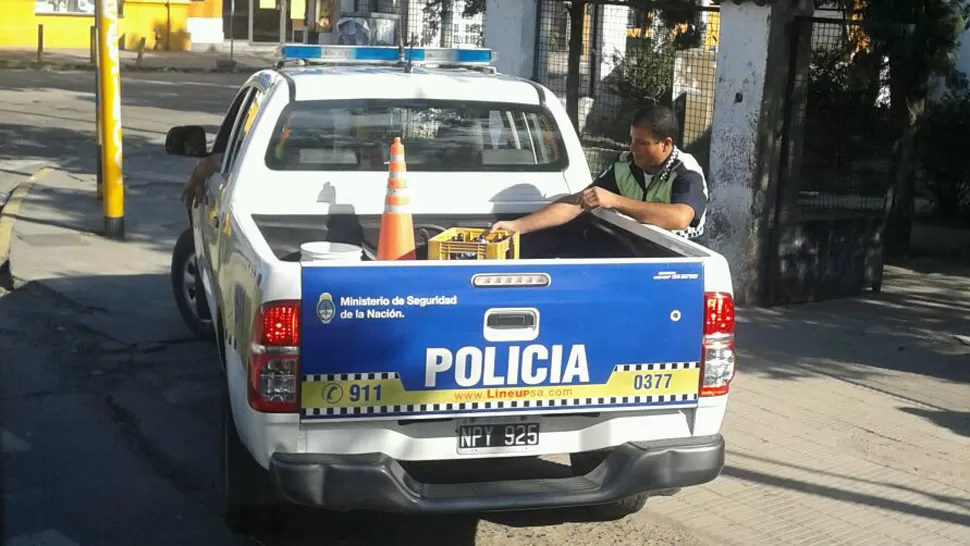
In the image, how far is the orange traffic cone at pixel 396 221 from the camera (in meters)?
5.70

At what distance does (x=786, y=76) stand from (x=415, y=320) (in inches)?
246

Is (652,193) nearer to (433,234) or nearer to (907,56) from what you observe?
(433,234)

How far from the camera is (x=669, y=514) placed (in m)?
5.89

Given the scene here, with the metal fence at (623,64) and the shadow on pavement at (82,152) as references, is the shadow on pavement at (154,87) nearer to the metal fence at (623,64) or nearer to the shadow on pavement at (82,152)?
the shadow on pavement at (82,152)

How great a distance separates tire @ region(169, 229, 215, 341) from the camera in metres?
8.50

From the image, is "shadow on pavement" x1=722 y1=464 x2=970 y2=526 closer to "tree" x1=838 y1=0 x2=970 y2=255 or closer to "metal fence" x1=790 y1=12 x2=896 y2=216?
"metal fence" x1=790 y1=12 x2=896 y2=216

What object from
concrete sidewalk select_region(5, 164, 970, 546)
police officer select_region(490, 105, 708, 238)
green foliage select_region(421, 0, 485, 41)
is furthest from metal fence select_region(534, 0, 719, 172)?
police officer select_region(490, 105, 708, 238)

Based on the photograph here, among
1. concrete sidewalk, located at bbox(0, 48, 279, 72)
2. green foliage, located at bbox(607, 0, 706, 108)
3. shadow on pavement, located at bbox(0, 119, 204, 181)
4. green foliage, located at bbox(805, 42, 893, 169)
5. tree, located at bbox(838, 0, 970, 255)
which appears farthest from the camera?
concrete sidewalk, located at bbox(0, 48, 279, 72)

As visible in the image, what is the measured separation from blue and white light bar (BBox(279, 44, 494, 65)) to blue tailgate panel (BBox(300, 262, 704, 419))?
2.51 m

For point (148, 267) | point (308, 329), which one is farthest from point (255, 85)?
point (148, 267)

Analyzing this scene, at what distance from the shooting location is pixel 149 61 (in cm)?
3488

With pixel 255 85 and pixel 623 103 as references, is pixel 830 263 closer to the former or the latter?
pixel 623 103

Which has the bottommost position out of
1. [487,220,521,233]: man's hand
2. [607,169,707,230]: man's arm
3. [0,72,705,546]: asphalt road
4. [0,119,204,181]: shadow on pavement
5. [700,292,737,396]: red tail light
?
[0,72,705,546]: asphalt road

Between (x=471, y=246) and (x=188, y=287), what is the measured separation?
3.72 meters
